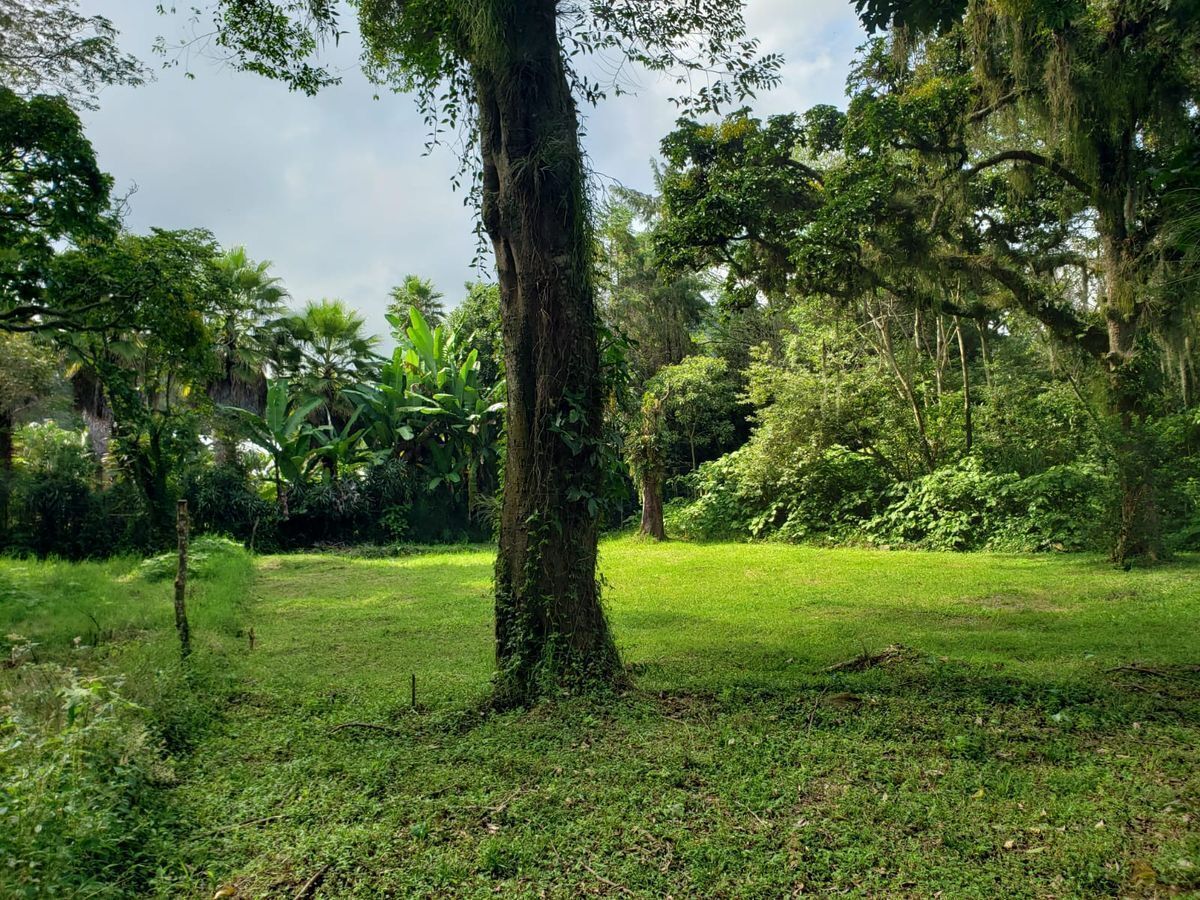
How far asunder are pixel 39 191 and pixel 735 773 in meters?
8.91

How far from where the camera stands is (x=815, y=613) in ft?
22.6

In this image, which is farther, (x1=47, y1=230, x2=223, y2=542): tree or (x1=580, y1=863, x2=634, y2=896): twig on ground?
Result: (x1=47, y1=230, x2=223, y2=542): tree

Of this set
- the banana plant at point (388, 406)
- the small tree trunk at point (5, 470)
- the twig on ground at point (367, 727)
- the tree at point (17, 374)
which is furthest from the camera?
the banana plant at point (388, 406)

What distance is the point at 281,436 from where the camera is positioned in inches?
622

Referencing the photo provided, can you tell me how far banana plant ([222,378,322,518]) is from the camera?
51.3ft

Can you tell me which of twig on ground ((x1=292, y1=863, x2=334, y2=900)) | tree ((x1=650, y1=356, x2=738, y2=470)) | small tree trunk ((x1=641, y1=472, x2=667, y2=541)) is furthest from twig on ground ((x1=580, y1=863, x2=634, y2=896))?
tree ((x1=650, y1=356, x2=738, y2=470))

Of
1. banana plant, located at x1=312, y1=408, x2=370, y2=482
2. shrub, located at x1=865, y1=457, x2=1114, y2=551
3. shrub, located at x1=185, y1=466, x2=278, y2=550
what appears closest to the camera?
shrub, located at x1=865, y1=457, x2=1114, y2=551

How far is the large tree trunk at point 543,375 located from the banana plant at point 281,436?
41.8 feet

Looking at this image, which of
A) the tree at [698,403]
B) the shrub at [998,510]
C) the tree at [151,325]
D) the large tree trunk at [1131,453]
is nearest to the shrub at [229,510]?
the tree at [151,325]

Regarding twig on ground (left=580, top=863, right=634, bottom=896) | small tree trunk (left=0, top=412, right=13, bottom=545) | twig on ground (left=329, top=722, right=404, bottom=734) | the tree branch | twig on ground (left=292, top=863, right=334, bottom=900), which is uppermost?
the tree branch

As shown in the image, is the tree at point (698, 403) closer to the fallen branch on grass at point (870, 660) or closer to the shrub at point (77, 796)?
the fallen branch on grass at point (870, 660)

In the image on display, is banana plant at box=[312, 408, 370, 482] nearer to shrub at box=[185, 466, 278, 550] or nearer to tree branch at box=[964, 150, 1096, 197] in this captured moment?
shrub at box=[185, 466, 278, 550]

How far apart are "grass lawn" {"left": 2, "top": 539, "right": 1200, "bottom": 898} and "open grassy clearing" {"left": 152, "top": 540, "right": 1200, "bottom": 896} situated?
1 cm

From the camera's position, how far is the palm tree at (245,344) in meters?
17.3
